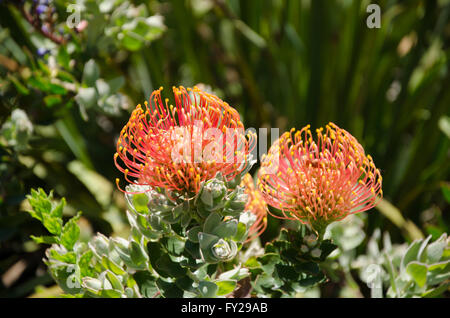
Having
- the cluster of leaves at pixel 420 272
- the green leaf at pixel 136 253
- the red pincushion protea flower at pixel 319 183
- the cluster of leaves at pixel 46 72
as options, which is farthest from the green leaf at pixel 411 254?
the cluster of leaves at pixel 46 72

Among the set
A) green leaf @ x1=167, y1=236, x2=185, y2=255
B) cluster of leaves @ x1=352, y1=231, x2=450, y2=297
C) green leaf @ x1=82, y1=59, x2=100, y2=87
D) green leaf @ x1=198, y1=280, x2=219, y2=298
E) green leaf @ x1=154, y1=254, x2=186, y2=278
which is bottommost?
cluster of leaves @ x1=352, y1=231, x2=450, y2=297

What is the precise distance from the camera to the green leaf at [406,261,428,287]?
0.52 metres

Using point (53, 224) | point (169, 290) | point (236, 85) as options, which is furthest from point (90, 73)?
point (236, 85)

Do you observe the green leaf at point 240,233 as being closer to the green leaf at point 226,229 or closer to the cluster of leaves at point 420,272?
the green leaf at point 226,229

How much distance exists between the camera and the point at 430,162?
1127 millimetres

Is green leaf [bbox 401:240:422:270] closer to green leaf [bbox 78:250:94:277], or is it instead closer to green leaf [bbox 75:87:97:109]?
green leaf [bbox 78:250:94:277]

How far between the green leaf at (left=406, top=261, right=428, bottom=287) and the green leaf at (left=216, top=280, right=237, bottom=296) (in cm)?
24

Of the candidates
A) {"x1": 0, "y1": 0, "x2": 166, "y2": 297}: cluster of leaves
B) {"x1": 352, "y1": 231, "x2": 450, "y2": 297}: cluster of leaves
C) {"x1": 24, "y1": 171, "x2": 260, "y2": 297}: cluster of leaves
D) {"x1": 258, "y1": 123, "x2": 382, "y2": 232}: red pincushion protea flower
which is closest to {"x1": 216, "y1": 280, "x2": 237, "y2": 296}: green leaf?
{"x1": 24, "y1": 171, "x2": 260, "y2": 297}: cluster of leaves

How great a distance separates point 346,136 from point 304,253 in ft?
0.48

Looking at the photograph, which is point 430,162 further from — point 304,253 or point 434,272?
point 304,253

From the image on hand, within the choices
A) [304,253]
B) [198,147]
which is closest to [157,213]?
[198,147]

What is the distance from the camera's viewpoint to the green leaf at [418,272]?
52cm

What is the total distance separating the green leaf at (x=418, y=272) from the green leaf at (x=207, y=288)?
0.26 metres

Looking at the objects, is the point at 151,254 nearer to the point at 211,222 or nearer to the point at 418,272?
the point at 211,222
